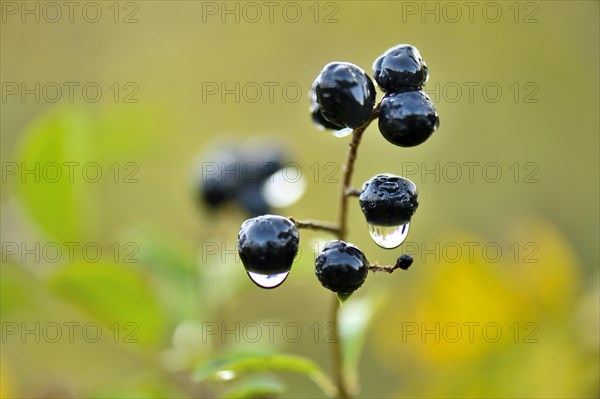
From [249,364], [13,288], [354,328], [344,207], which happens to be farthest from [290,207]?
[344,207]

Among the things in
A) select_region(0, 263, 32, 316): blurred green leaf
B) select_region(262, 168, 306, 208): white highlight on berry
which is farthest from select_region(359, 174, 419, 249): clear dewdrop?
select_region(0, 263, 32, 316): blurred green leaf

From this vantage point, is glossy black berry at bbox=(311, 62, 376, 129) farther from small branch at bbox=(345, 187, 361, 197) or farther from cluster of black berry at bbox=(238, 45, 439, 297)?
small branch at bbox=(345, 187, 361, 197)

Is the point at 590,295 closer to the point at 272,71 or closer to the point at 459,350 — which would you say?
the point at 459,350

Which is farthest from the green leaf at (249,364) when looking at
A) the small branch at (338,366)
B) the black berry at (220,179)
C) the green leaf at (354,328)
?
the black berry at (220,179)

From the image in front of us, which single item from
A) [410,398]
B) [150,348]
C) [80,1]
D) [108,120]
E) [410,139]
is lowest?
[410,398]

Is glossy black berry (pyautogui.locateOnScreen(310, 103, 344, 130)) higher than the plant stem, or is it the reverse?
Answer: glossy black berry (pyautogui.locateOnScreen(310, 103, 344, 130))

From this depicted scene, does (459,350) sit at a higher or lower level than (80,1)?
lower

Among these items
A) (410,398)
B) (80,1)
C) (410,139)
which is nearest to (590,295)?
(410,398)
